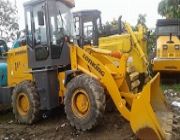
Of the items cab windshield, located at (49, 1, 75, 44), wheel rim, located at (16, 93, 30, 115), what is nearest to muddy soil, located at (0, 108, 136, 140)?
wheel rim, located at (16, 93, 30, 115)

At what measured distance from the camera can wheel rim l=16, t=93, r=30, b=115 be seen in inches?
344

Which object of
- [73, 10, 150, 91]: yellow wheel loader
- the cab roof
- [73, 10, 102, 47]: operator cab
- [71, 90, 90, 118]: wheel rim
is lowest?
[71, 90, 90, 118]: wheel rim

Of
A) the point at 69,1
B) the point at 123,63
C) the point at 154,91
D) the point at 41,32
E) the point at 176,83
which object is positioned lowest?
the point at 176,83

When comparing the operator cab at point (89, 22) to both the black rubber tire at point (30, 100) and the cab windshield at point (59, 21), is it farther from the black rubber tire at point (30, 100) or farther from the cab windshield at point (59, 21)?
the black rubber tire at point (30, 100)

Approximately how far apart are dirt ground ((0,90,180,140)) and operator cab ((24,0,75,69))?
4.10ft

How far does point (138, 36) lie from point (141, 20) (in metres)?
22.8

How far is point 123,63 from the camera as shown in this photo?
7508mm

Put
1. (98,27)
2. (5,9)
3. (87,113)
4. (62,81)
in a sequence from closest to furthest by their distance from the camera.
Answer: (87,113), (62,81), (98,27), (5,9)

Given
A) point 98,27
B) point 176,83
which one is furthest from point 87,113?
point 176,83

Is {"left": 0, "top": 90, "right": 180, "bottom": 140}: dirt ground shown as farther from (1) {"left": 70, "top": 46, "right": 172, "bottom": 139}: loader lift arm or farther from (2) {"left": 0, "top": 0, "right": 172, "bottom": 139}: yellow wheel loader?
(1) {"left": 70, "top": 46, "right": 172, "bottom": 139}: loader lift arm

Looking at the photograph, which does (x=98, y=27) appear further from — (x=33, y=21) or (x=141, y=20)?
(x=141, y=20)

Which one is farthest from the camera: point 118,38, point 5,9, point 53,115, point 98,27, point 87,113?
point 5,9

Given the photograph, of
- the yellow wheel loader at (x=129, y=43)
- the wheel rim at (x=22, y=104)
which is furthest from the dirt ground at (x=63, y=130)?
the yellow wheel loader at (x=129, y=43)

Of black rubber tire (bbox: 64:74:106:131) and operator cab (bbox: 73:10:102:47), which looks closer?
black rubber tire (bbox: 64:74:106:131)
